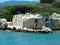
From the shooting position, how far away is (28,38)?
56281 mm

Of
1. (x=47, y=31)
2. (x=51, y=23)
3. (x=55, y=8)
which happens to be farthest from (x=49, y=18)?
(x=55, y=8)

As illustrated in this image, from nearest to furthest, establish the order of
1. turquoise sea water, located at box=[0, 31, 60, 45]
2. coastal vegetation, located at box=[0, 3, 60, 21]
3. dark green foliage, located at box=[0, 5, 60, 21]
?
turquoise sea water, located at box=[0, 31, 60, 45]
dark green foliage, located at box=[0, 5, 60, 21]
coastal vegetation, located at box=[0, 3, 60, 21]

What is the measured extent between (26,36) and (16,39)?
346 cm

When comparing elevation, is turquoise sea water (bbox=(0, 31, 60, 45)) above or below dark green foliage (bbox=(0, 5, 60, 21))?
below

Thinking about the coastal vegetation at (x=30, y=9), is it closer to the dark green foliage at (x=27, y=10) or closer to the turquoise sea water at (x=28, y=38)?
the dark green foliage at (x=27, y=10)

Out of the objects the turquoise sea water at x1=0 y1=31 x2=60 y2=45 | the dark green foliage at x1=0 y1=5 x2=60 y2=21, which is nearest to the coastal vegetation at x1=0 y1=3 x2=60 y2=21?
the dark green foliage at x1=0 y1=5 x2=60 y2=21

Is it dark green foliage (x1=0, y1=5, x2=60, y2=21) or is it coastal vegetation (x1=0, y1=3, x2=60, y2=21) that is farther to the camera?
coastal vegetation (x1=0, y1=3, x2=60, y2=21)

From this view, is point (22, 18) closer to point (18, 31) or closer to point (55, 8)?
point (18, 31)

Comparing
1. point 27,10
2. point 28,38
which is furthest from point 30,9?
point 28,38

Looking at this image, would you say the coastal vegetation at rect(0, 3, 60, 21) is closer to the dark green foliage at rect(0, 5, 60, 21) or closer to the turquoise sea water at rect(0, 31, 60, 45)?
the dark green foliage at rect(0, 5, 60, 21)

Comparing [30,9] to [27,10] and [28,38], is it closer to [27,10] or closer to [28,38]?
[27,10]

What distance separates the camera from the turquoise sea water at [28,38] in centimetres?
5169

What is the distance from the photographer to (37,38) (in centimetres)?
5662

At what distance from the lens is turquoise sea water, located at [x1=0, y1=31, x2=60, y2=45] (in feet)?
170
